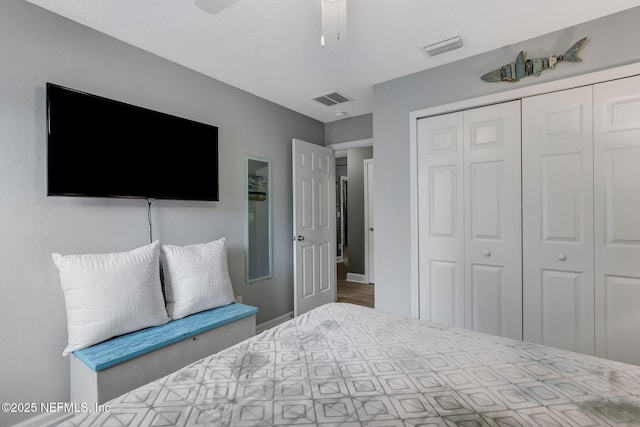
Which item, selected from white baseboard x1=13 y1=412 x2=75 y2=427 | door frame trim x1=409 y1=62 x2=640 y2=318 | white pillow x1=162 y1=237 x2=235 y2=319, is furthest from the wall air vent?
white baseboard x1=13 y1=412 x2=75 y2=427

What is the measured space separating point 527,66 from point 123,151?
9.77 ft

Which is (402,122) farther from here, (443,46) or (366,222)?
(366,222)

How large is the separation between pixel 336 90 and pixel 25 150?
245 centimetres

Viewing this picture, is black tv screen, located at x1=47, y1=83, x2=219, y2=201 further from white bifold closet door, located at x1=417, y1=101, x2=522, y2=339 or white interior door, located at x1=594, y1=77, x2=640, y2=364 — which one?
white interior door, located at x1=594, y1=77, x2=640, y2=364

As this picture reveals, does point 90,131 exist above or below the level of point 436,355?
above

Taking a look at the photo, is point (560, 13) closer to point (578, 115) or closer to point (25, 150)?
point (578, 115)

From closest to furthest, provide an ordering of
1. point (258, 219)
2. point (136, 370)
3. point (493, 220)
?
point (136, 370) → point (493, 220) → point (258, 219)

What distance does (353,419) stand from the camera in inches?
33.1

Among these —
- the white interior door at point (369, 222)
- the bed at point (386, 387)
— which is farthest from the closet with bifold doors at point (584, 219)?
the white interior door at point (369, 222)

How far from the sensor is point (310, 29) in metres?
1.95

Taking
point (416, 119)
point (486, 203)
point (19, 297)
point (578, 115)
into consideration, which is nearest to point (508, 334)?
point (486, 203)

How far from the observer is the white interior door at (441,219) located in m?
2.44

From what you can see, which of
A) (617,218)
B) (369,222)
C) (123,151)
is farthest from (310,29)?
(369,222)

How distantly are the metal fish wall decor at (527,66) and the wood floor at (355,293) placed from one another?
9.81ft
